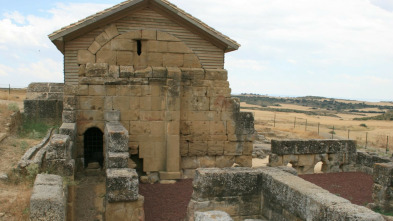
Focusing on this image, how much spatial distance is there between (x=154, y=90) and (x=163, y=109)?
26.2 inches

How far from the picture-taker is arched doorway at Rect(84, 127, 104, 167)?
11453 millimetres

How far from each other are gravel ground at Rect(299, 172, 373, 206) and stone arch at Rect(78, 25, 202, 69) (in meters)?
5.99

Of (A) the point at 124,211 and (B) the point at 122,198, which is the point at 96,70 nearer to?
(B) the point at 122,198

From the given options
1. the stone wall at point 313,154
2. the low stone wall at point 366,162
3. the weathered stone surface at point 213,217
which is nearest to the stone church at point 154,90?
the stone wall at point 313,154

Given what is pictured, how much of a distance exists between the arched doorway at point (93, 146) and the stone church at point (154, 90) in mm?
32

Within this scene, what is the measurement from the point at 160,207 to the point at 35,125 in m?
8.86

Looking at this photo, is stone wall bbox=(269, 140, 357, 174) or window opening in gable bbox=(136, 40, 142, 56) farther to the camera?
stone wall bbox=(269, 140, 357, 174)

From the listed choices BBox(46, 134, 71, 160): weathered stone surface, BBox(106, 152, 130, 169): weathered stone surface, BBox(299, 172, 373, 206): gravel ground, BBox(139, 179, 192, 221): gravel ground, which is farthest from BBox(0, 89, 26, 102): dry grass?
BBox(299, 172, 373, 206): gravel ground

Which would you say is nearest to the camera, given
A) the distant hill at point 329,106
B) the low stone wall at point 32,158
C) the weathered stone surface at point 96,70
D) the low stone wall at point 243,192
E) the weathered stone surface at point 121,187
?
the low stone wall at point 243,192

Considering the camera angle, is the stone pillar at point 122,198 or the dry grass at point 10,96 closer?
the stone pillar at point 122,198

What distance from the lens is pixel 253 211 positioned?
21.0ft

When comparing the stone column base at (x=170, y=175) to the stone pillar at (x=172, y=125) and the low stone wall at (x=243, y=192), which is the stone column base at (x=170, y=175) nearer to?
the stone pillar at (x=172, y=125)

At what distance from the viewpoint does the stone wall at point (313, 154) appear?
12.9 metres

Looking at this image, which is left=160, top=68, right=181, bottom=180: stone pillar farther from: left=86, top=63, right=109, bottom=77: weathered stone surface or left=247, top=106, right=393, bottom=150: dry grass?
left=247, top=106, right=393, bottom=150: dry grass
